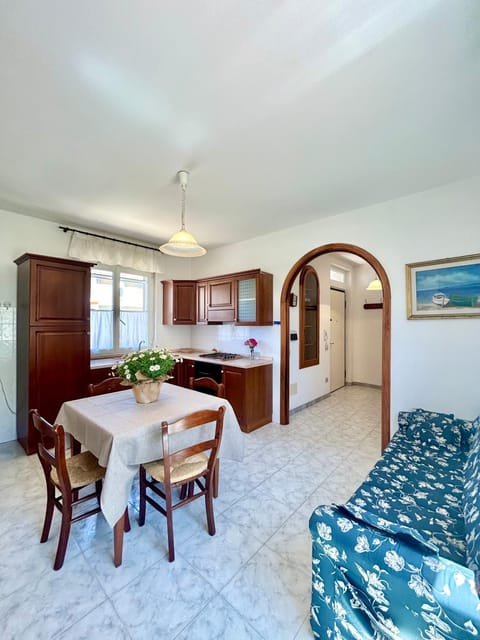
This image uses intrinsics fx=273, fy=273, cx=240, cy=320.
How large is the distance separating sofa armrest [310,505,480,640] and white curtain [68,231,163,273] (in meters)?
3.96

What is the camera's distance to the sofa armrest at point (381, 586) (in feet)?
2.77

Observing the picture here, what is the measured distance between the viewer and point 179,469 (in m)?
1.80

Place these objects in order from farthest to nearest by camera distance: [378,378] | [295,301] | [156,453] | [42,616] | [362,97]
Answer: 1. [378,378]
2. [295,301]
3. [156,453]
4. [362,97]
5. [42,616]

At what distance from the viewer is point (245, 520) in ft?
6.42

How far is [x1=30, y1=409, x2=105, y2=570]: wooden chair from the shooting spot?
1.48 m

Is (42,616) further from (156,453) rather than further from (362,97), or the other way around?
(362,97)

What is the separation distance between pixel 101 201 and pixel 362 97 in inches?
103

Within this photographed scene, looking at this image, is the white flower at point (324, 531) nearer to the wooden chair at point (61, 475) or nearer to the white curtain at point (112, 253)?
the wooden chair at point (61, 475)

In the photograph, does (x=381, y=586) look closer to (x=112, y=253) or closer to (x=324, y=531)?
(x=324, y=531)

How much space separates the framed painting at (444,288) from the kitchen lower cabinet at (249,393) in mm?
1903

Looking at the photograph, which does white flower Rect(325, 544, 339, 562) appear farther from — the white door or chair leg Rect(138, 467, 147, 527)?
the white door

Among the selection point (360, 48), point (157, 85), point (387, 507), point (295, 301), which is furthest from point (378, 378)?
point (157, 85)

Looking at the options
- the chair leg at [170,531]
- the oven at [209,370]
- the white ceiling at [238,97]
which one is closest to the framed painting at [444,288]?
the white ceiling at [238,97]

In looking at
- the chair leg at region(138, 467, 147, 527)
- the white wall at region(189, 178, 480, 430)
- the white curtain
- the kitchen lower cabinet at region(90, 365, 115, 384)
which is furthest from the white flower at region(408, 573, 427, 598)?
the white curtain
